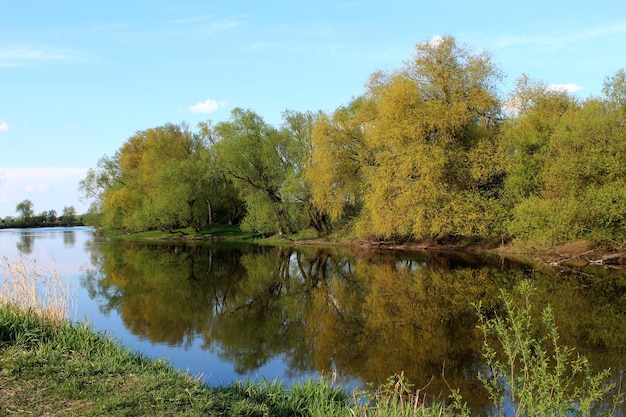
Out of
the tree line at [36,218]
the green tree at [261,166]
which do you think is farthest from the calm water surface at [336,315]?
the tree line at [36,218]

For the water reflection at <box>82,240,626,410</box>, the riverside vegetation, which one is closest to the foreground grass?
the riverside vegetation

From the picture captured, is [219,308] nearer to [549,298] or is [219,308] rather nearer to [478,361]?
[478,361]

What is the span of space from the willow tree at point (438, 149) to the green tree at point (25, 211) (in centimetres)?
8318

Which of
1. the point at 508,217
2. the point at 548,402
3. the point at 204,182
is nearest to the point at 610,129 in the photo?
the point at 508,217

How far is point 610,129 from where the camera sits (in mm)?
21578

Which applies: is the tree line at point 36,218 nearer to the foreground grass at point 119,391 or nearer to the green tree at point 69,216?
the green tree at point 69,216

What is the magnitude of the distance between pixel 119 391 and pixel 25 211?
101 metres

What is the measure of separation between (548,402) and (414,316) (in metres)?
8.75

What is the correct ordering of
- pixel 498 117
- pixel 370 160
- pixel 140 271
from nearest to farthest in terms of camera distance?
pixel 140 271 < pixel 498 117 < pixel 370 160

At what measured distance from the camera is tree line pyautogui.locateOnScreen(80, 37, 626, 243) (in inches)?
868

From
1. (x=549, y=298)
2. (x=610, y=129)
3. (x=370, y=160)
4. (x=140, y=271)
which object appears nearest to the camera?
(x=549, y=298)

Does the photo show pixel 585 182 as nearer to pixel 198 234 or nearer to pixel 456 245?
pixel 456 245

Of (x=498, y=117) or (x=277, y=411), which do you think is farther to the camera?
(x=498, y=117)

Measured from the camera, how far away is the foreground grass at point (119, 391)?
506cm
